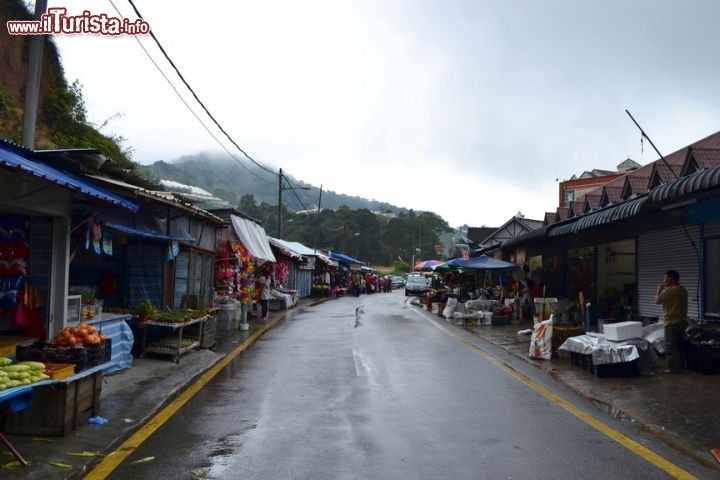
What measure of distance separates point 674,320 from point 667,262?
4.21 meters

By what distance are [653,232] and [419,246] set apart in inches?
3406

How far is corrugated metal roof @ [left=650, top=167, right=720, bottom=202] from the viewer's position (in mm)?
8367

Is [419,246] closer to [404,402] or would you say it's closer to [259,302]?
[259,302]

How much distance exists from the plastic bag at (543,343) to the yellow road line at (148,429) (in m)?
6.23

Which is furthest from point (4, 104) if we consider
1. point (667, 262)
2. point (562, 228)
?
point (667, 262)

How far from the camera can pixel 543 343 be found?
39.8ft

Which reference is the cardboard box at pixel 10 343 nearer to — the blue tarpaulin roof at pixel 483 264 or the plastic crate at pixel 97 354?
the plastic crate at pixel 97 354

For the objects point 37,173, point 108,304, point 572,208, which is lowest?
point 108,304

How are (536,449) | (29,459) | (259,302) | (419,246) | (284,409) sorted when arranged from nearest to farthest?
(29,459) < (536,449) < (284,409) < (259,302) < (419,246)

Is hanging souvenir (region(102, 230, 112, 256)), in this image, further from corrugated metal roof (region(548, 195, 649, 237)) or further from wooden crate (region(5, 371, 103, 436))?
corrugated metal roof (region(548, 195, 649, 237))

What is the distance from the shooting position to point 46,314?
7.99m

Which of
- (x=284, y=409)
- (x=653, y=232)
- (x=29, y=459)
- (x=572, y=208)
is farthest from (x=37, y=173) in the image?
Answer: (x=572, y=208)

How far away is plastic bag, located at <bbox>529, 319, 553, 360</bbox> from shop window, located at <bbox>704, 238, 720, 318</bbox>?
317cm

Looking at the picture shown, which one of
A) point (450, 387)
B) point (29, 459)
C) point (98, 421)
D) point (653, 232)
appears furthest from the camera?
point (653, 232)
